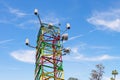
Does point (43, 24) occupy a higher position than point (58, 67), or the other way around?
point (43, 24)

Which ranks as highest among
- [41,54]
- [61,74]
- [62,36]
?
A: [62,36]

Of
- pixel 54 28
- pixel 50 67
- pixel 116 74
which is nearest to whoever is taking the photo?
pixel 50 67

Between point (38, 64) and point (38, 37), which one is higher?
point (38, 37)

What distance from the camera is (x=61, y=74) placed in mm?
32625

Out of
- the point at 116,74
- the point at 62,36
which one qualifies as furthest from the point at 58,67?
the point at 116,74

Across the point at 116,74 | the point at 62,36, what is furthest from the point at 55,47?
the point at 116,74

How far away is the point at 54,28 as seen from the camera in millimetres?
34875

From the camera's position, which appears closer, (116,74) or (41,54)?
(41,54)

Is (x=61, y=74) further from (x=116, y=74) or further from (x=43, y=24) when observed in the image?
(x=116, y=74)

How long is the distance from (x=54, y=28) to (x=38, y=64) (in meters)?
5.02

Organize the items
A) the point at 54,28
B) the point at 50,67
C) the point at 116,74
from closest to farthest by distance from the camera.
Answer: the point at 50,67, the point at 54,28, the point at 116,74

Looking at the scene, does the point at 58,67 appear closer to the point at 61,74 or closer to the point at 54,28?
the point at 61,74

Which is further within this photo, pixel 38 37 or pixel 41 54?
pixel 38 37

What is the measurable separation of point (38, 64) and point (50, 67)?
2.02m
